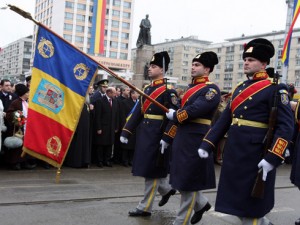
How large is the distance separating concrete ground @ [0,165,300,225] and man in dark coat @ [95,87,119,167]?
42.0 inches

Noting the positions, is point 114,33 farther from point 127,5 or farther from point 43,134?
point 43,134

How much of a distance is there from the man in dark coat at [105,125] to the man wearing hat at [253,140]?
219 inches

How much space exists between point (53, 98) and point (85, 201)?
1673 millimetres

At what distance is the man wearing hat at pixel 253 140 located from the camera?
4.12m

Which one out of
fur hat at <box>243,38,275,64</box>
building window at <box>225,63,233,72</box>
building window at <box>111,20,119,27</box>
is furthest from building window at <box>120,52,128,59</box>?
fur hat at <box>243,38,275,64</box>

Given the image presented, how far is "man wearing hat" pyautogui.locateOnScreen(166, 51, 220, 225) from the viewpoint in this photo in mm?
5043

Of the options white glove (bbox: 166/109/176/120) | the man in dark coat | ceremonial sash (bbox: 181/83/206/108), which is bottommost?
the man in dark coat

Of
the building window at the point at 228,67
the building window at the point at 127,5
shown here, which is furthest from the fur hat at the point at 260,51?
the building window at the point at 228,67

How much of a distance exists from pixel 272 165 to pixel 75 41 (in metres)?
86.1

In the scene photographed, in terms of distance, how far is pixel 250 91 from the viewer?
436cm

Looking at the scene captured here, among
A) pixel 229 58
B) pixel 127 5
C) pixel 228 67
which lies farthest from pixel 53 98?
pixel 228 67

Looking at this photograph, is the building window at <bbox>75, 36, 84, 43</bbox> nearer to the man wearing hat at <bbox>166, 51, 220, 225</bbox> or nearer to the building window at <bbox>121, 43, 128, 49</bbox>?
the building window at <bbox>121, 43, 128, 49</bbox>

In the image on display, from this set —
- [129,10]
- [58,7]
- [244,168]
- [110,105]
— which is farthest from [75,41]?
[244,168]

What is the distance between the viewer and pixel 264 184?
163 inches
